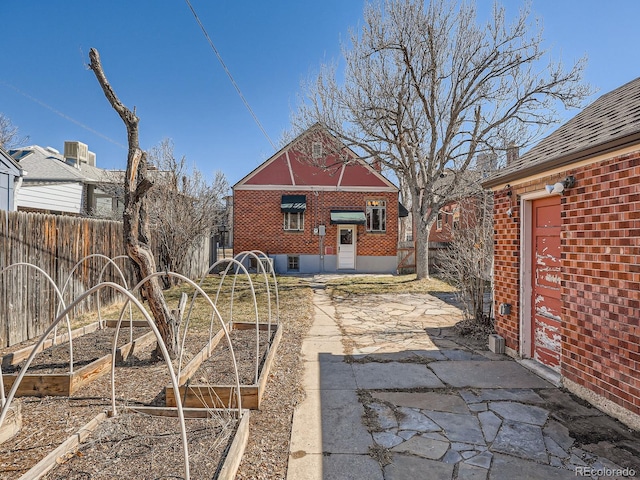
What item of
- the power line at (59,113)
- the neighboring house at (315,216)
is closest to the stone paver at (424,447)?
the power line at (59,113)

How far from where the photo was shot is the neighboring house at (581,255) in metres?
3.05

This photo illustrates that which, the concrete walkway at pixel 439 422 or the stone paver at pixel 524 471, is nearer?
the stone paver at pixel 524 471

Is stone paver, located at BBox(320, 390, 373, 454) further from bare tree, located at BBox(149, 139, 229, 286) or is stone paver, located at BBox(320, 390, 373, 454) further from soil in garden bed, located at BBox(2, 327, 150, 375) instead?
bare tree, located at BBox(149, 139, 229, 286)

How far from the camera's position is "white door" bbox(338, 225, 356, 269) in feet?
55.0

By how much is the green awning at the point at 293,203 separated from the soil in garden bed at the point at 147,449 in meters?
13.7

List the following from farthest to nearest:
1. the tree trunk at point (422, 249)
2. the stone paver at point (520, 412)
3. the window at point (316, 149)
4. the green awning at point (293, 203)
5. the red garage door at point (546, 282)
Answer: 1. the green awning at point (293, 203)
2. the window at point (316, 149)
3. the tree trunk at point (422, 249)
4. the red garage door at point (546, 282)
5. the stone paver at point (520, 412)

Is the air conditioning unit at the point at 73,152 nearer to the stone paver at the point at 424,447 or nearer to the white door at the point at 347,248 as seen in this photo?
the white door at the point at 347,248

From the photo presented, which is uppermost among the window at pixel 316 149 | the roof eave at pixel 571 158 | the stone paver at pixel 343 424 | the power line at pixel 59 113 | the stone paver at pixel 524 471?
the power line at pixel 59 113

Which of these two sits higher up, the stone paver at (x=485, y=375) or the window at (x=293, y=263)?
the window at (x=293, y=263)

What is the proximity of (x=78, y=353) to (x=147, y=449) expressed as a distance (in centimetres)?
269

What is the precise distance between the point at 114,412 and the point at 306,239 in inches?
549

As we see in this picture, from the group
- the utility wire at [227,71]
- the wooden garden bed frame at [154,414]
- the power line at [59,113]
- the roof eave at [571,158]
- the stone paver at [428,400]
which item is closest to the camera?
the wooden garden bed frame at [154,414]

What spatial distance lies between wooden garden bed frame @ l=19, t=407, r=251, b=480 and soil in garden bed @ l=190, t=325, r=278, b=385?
1.55 ft

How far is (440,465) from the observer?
100 inches
